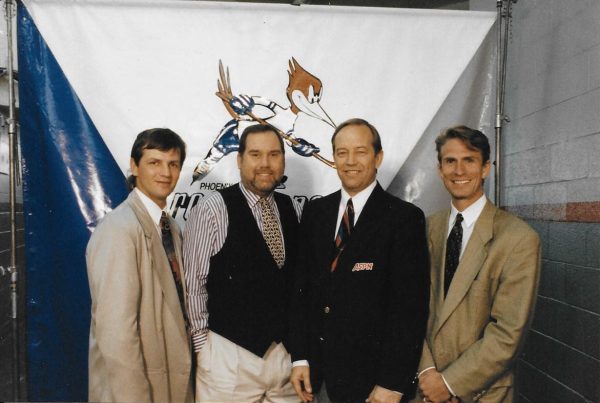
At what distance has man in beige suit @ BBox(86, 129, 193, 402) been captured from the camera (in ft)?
4.86

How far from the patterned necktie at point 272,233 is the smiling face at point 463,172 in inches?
26.7

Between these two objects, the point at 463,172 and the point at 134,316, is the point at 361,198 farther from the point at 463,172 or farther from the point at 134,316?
the point at 134,316

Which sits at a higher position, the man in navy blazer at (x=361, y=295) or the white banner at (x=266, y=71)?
the white banner at (x=266, y=71)

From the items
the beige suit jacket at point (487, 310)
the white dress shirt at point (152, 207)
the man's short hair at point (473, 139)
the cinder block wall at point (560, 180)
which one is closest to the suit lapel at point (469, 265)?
the beige suit jacket at point (487, 310)

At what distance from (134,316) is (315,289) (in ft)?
2.00

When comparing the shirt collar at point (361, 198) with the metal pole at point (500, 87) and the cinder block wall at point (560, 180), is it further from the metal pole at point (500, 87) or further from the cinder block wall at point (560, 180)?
the cinder block wall at point (560, 180)

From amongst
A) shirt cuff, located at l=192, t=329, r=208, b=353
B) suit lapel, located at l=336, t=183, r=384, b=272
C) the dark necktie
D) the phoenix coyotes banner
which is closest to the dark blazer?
suit lapel, located at l=336, t=183, r=384, b=272

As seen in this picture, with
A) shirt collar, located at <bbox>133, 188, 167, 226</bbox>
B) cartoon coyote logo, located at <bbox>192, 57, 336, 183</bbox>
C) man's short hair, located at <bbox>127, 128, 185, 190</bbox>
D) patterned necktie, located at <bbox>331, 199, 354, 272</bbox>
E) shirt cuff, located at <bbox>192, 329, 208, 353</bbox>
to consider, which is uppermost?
cartoon coyote logo, located at <bbox>192, 57, 336, 183</bbox>

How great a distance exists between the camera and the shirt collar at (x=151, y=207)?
170 centimetres

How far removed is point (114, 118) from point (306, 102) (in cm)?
98

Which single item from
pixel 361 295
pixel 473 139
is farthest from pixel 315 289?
pixel 473 139

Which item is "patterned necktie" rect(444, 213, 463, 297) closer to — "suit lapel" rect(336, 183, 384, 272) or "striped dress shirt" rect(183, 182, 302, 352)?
"suit lapel" rect(336, 183, 384, 272)

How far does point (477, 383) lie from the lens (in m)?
1.55

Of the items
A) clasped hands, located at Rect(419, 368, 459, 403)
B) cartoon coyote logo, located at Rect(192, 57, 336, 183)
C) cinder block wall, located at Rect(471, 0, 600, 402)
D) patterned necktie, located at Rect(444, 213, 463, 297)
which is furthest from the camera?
cartoon coyote logo, located at Rect(192, 57, 336, 183)
